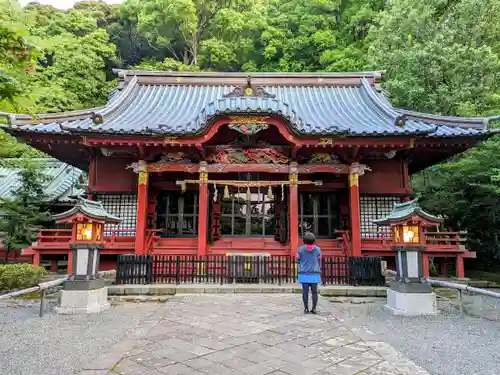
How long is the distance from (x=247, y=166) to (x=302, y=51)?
2350cm

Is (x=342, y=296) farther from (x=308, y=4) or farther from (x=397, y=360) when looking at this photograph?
(x=308, y=4)

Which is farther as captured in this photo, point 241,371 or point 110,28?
point 110,28

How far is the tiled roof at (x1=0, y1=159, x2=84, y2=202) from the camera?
15.8 m

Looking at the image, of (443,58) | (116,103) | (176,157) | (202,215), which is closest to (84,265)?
(202,215)

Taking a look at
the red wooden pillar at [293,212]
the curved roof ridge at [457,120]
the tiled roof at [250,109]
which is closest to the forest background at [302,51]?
the curved roof ridge at [457,120]

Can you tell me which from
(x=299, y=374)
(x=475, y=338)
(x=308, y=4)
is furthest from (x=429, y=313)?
(x=308, y=4)

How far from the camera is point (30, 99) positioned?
110 inches

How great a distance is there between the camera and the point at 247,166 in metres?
11.4

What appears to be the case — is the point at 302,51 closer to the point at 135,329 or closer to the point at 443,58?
the point at 443,58

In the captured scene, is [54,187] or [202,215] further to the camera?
[54,187]

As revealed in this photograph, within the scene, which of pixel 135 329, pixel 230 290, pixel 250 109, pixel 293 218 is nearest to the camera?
pixel 135 329

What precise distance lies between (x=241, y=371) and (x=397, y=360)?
189 centimetres

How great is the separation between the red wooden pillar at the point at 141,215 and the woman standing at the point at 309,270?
19.6 ft

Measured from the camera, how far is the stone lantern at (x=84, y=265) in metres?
7.09
